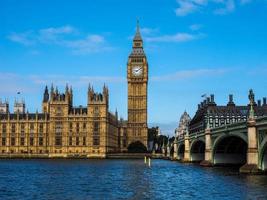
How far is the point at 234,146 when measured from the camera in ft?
291

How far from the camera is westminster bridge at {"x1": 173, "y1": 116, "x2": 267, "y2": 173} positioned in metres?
59.9

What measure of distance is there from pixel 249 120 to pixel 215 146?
24.3 meters

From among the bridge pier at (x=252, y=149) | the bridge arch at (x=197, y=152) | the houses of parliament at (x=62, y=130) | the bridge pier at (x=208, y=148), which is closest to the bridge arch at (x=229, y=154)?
the bridge pier at (x=208, y=148)

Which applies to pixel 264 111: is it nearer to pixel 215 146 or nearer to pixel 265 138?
pixel 215 146

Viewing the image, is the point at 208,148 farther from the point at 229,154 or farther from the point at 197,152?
the point at 197,152

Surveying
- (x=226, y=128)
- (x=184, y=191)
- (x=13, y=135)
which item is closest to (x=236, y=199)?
(x=184, y=191)

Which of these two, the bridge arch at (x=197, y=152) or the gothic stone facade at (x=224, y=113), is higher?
the gothic stone facade at (x=224, y=113)

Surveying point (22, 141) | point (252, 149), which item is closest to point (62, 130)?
point (22, 141)

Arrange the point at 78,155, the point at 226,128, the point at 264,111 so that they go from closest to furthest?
1. the point at 226,128
2. the point at 264,111
3. the point at 78,155

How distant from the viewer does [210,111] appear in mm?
164750

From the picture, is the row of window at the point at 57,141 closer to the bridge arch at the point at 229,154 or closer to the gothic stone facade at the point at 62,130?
the gothic stone facade at the point at 62,130

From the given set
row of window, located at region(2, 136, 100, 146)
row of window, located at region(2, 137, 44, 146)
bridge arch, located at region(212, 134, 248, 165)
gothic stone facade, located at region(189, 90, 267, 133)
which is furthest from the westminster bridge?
row of window, located at region(2, 137, 44, 146)

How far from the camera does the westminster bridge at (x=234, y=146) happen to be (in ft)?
197

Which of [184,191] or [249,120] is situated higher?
[249,120]
